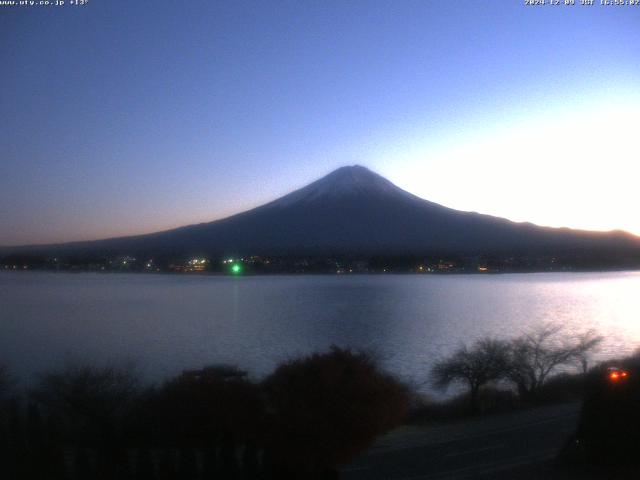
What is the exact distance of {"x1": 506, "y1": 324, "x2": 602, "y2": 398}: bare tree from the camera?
13.3 meters

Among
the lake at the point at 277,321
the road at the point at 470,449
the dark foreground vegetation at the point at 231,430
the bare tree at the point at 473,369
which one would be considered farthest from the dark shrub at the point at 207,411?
the bare tree at the point at 473,369

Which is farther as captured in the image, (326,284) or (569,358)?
(326,284)

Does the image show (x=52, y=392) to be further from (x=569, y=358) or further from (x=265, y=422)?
(x=569, y=358)

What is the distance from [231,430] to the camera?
21.5 feet

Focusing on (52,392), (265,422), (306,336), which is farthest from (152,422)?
(306,336)

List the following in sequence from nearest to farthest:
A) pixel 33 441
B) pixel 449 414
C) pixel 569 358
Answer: pixel 33 441 < pixel 449 414 < pixel 569 358

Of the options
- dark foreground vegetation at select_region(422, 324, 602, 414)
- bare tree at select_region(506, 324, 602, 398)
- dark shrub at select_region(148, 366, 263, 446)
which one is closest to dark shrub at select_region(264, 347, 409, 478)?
dark shrub at select_region(148, 366, 263, 446)

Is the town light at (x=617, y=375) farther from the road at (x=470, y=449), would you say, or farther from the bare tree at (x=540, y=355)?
the bare tree at (x=540, y=355)

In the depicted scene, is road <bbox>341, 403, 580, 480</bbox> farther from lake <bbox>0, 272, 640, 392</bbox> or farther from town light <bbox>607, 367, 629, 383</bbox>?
lake <bbox>0, 272, 640, 392</bbox>

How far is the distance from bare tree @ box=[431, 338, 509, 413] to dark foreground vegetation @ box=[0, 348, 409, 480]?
647 cm

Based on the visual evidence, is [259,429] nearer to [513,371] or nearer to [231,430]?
[231,430]

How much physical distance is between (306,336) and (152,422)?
11285mm

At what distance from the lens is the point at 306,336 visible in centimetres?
1847

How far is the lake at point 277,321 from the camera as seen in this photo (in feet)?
50.9
